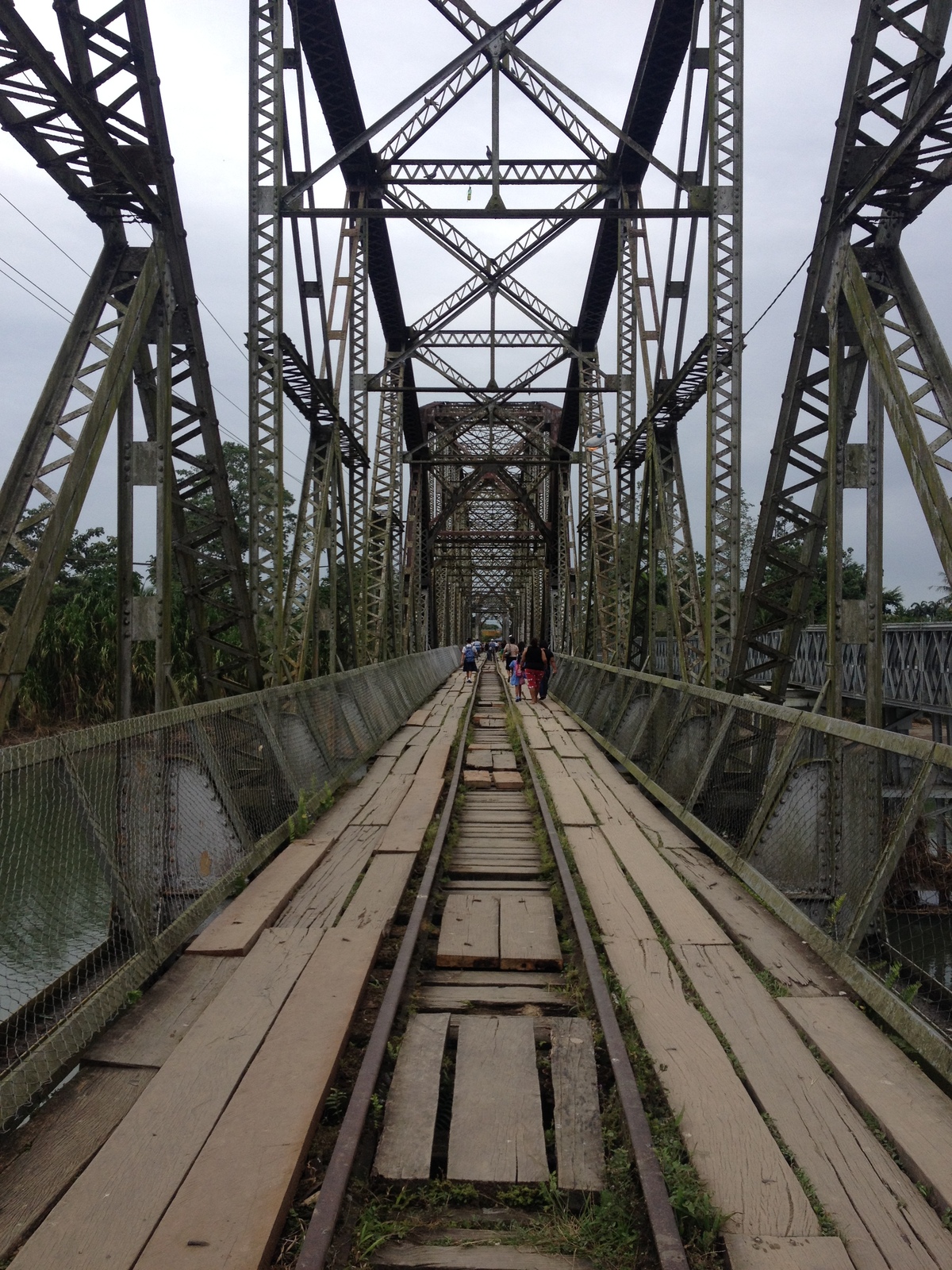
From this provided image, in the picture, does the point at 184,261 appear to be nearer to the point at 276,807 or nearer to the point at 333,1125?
the point at 276,807

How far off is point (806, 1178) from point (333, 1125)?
1595 mm

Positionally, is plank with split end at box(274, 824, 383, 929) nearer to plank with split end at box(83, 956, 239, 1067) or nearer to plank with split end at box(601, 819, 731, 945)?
plank with split end at box(83, 956, 239, 1067)

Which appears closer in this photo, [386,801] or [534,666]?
[386,801]

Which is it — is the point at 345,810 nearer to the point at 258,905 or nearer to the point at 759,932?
the point at 258,905

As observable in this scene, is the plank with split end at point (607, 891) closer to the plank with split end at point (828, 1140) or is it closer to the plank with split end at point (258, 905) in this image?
the plank with split end at point (828, 1140)

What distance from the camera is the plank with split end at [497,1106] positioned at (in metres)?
3.29

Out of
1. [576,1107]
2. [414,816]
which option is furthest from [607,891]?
[576,1107]

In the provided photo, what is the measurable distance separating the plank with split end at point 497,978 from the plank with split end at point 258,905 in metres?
1.03

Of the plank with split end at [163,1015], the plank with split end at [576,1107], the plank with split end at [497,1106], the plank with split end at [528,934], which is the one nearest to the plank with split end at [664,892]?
the plank with split end at [528,934]

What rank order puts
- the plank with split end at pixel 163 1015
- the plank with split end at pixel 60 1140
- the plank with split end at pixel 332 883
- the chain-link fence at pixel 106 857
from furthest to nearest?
the plank with split end at pixel 332 883, the plank with split end at pixel 163 1015, the chain-link fence at pixel 106 857, the plank with split end at pixel 60 1140

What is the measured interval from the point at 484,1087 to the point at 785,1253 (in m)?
1.34

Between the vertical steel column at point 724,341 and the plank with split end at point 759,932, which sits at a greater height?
the vertical steel column at point 724,341

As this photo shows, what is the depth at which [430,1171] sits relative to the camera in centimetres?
330

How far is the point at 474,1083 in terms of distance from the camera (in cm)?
390
